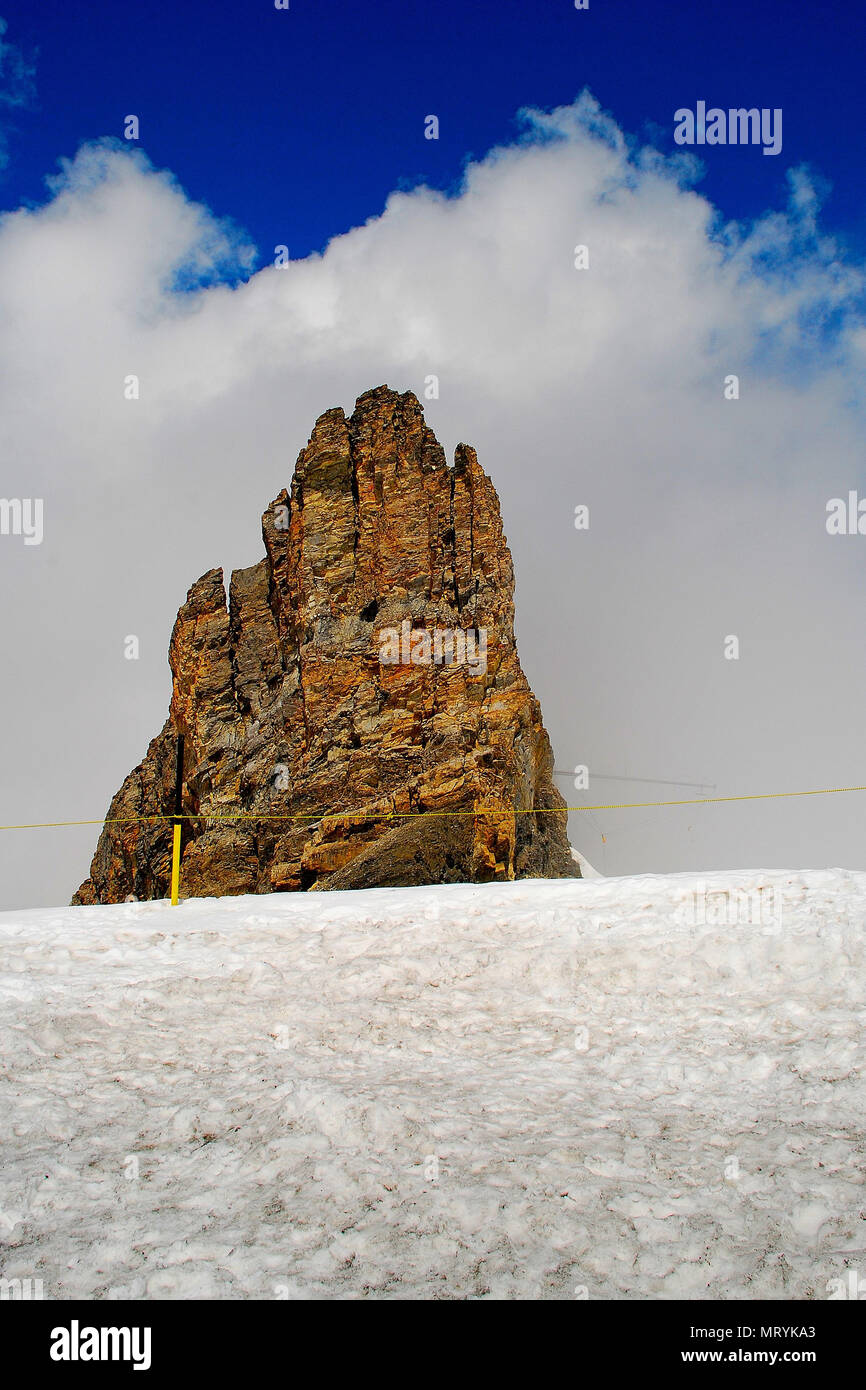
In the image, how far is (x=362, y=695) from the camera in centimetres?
3934

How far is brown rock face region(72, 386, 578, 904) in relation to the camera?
35219 millimetres

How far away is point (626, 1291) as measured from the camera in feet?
14.8

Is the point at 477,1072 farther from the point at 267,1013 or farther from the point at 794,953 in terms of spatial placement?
the point at 794,953

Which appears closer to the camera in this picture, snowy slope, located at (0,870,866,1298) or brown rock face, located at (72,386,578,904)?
snowy slope, located at (0,870,866,1298)

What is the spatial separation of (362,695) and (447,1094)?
32666 millimetres

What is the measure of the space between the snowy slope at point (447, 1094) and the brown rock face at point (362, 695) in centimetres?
2166

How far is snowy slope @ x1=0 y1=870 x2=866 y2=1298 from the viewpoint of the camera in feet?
15.8

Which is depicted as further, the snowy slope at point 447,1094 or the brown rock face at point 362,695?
the brown rock face at point 362,695

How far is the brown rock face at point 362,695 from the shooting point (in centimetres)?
3522

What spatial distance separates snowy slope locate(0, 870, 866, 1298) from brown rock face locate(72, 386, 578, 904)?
71.1ft

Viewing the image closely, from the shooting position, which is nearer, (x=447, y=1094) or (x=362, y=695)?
(x=447, y=1094)
